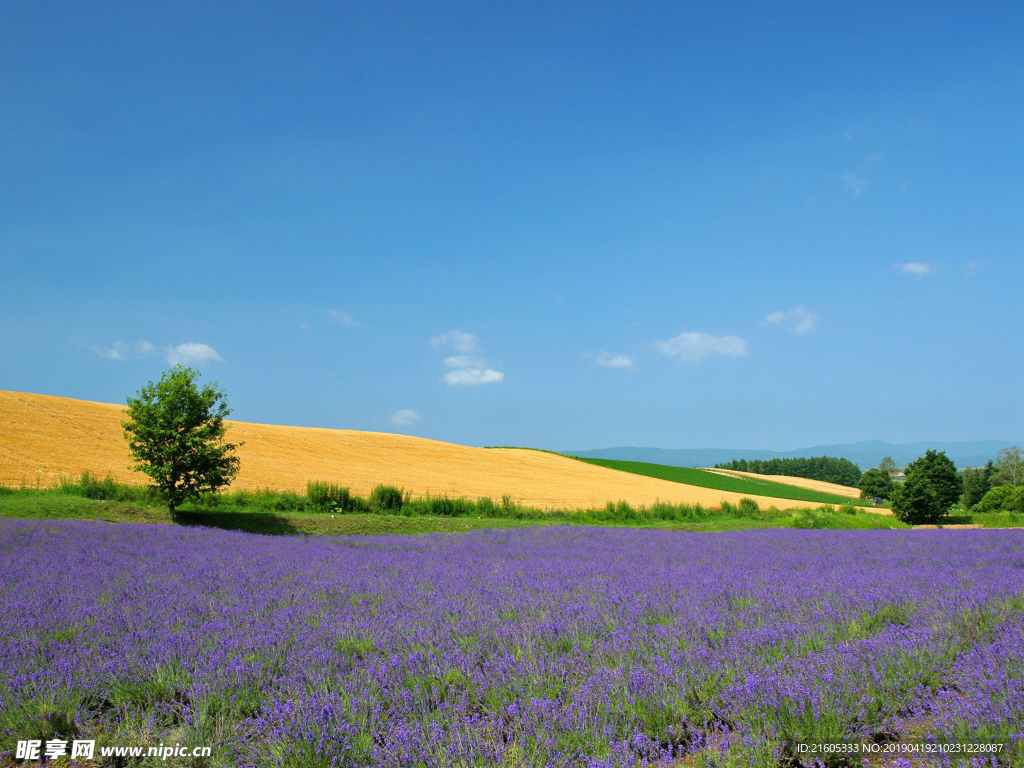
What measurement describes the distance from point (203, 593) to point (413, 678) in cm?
274

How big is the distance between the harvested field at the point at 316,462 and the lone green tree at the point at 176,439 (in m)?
5.21

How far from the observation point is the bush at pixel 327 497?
1988 centimetres

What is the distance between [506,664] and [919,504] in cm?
2920

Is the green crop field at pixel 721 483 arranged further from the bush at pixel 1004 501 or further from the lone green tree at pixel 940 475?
the lone green tree at pixel 940 475

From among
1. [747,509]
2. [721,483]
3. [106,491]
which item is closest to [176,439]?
[106,491]

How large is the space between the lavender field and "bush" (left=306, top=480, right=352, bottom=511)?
14.3 metres

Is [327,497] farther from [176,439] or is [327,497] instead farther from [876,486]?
[876,486]

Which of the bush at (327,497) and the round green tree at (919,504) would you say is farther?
the round green tree at (919,504)

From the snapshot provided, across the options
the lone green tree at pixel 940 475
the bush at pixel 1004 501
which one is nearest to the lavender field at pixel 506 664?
the lone green tree at pixel 940 475

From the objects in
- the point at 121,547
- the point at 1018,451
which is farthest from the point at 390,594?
the point at 1018,451

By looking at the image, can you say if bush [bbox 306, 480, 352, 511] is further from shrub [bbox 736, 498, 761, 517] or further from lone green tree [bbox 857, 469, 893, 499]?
lone green tree [bbox 857, 469, 893, 499]

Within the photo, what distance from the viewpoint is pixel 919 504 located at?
1010 inches

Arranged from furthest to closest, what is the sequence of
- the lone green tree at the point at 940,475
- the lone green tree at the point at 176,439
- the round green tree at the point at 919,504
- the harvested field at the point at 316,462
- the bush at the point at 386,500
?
the lone green tree at the point at 940,475 → the round green tree at the point at 919,504 → the harvested field at the point at 316,462 → the bush at the point at 386,500 → the lone green tree at the point at 176,439

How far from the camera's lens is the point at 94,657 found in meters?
3.37
